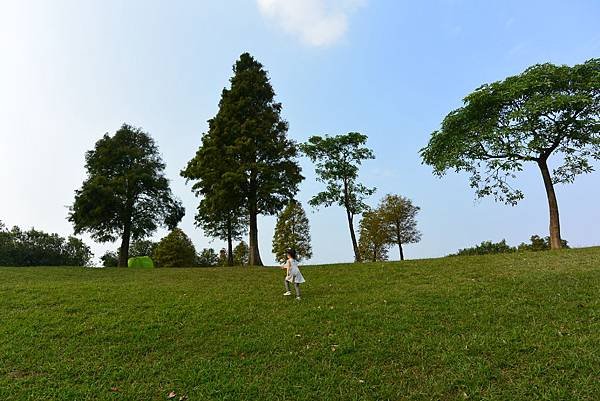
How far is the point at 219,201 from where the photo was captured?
25219 mm

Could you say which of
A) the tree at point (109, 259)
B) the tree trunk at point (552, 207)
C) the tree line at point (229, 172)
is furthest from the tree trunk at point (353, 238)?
the tree at point (109, 259)

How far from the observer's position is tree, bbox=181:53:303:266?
25359mm

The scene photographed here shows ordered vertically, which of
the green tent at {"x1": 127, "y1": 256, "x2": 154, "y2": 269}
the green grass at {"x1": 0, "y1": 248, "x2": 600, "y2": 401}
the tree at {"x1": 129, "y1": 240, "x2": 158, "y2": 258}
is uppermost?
the tree at {"x1": 129, "y1": 240, "x2": 158, "y2": 258}

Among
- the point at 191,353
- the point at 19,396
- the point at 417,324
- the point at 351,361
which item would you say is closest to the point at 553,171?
the point at 417,324

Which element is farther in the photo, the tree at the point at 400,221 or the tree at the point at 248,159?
the tree at the point at 400,221

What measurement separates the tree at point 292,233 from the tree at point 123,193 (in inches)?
613

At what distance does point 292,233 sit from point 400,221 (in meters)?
12.1

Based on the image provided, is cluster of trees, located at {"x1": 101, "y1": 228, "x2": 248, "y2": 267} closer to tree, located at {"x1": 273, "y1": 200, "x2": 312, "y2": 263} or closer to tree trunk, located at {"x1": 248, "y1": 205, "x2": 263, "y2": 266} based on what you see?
tree, located at {"x1": 273, "y1": 200, "x2": 312, "y2": 263}

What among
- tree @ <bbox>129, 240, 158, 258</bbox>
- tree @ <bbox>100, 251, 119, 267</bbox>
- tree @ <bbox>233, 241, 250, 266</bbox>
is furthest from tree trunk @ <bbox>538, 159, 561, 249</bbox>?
tree @ <bbox>129, 240, 158, 258</bbox>

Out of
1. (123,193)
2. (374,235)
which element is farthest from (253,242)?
(374,235)

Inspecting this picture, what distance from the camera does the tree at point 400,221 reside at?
1682 inches

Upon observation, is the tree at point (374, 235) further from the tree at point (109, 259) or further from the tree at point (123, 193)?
the tree at point (109, 259)

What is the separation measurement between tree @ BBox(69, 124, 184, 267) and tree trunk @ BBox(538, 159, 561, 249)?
1001 inches

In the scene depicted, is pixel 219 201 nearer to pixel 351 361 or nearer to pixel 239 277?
pixel 239 277
